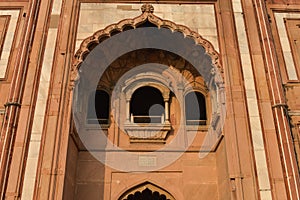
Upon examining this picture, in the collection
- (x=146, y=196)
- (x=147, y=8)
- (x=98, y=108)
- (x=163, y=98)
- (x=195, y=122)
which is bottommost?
(x=146, y=196)

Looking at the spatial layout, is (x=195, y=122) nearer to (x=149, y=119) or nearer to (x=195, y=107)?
(x=195, y=107)

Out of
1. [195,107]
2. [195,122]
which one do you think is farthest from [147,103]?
[195,122]

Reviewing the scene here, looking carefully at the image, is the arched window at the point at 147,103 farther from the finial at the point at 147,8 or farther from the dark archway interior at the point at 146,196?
the finial at the point at 147,8

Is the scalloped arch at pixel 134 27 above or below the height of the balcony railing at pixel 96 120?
above

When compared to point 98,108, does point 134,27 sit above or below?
above

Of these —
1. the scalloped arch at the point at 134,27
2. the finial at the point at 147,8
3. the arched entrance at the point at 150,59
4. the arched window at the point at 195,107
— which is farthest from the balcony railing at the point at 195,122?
the finial at the point at 147,8

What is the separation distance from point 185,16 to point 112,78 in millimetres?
2754

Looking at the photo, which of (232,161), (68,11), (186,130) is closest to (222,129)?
(232,161)

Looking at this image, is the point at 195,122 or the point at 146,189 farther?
the point at 195,122

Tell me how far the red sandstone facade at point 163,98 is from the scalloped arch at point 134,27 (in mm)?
25

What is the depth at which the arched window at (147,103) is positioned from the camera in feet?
33.5

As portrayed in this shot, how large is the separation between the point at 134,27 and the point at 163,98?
7.32ft

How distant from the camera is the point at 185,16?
9227 millimetres

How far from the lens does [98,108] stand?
33.4ft
